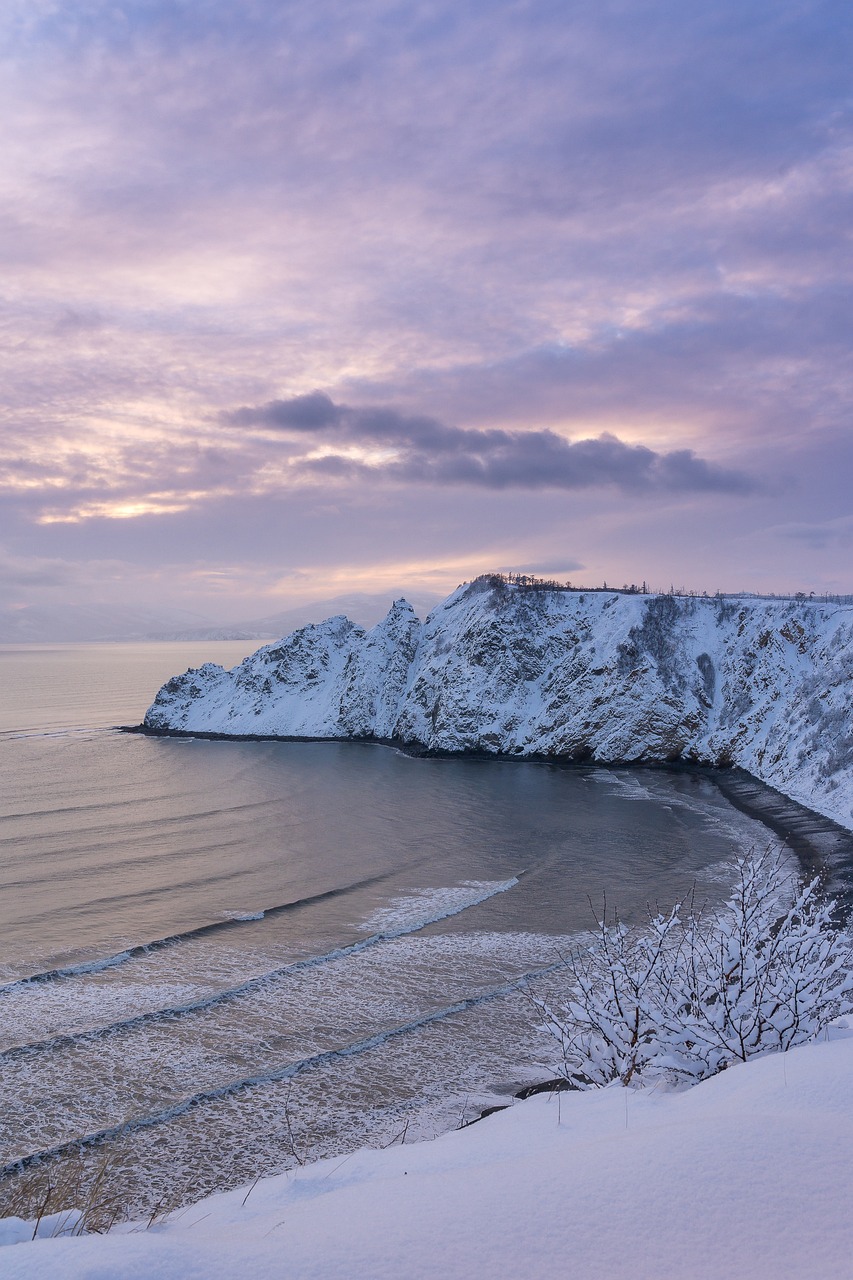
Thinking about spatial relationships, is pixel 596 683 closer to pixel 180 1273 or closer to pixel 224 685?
pixel 224 685

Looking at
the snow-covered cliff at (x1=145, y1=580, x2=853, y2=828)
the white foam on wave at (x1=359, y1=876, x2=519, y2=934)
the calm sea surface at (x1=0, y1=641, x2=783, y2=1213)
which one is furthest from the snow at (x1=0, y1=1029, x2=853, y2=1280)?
the snow-covered cliff at (x1=145, y1=580, x2=853, y2=828)

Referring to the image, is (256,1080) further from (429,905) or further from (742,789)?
(742,789)

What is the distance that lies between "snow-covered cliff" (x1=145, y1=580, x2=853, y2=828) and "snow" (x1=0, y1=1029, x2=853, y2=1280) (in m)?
51.5

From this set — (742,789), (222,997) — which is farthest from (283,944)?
(742,789)

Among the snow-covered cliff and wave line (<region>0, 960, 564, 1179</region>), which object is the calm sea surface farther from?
the snow-covered cliff

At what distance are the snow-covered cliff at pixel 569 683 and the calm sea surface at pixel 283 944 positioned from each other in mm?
9282

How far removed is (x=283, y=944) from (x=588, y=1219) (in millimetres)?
24062

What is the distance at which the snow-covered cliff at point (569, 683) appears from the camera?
212 feet

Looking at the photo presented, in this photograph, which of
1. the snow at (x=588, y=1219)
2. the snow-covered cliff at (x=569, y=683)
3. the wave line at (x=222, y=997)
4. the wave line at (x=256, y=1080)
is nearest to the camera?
the snow at (x=588, y=1219)

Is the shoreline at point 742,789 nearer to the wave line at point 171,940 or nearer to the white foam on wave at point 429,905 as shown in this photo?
the white foam on wave at point 429,905

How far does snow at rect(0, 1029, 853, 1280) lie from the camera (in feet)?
15.5

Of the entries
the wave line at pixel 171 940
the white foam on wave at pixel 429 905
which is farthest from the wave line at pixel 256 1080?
the wave line at pixel 171 940

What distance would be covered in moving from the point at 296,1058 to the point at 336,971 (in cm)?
547

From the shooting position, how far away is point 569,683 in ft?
250
